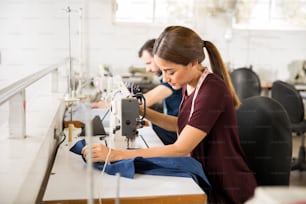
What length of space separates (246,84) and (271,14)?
64.4 inches

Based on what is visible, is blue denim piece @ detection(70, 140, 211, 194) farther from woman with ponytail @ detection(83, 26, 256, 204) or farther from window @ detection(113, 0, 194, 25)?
window @ detection(113, 0, 194, 25)

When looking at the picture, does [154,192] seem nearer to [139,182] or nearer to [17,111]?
[139,182]

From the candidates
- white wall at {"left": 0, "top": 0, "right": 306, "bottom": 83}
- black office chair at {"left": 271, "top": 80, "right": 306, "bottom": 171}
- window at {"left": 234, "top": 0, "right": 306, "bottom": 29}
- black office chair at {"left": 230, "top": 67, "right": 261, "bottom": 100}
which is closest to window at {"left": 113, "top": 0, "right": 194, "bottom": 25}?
white wall at {"left": 0, "top": 0, "right": 306, "bottom": 83}

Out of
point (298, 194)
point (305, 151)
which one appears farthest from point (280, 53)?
point (298, 194)

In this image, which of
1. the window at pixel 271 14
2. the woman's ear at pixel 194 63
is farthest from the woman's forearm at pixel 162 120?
the window at pixel 271 14

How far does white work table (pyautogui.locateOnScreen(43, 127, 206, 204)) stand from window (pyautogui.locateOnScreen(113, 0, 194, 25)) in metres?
3.40

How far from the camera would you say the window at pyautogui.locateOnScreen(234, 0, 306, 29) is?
463 centimetres

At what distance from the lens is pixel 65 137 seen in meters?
1.80

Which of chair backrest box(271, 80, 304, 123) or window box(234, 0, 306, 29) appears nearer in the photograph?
chair backrest box(271, 80, 304, 123)

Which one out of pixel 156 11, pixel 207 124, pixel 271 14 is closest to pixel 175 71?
pixel 207 124

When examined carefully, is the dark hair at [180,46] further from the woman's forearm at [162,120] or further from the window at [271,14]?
the window at [271,14]

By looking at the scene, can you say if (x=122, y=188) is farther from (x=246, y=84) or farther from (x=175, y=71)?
(x=246, y=84)

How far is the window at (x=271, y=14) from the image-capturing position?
4.63m

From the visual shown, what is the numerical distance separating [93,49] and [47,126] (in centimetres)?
303
